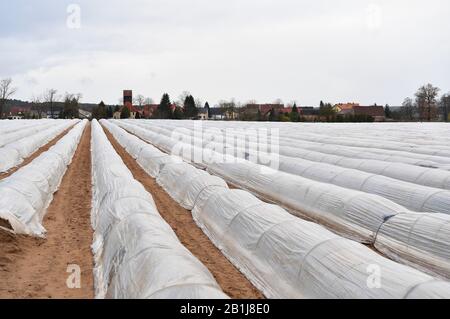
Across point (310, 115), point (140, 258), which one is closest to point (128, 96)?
point (310, 115)

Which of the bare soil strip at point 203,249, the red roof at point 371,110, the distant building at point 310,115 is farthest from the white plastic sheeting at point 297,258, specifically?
the red roof at point 371,110

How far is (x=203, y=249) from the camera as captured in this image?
835 cm

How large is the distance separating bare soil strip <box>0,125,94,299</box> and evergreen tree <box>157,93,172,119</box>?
87.0 m

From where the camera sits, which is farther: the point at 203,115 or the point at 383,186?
the point at 203,115

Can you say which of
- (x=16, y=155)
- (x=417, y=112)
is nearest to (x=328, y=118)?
(x=417, y=112)

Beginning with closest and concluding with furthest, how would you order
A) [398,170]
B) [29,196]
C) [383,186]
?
[29,196]
[383,186]
[398,170]

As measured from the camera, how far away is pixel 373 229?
333 inches

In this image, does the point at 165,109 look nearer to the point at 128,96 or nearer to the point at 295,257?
the point at 128,96

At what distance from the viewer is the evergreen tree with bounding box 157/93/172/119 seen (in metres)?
97.5

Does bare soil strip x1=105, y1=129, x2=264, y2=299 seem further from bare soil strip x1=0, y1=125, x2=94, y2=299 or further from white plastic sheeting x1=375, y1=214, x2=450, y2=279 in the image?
white plastic sheeting x1=375, y1=214, x2=450, y2=279

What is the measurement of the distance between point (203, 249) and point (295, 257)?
8.31ft

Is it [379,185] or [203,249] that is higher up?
[379,185]
